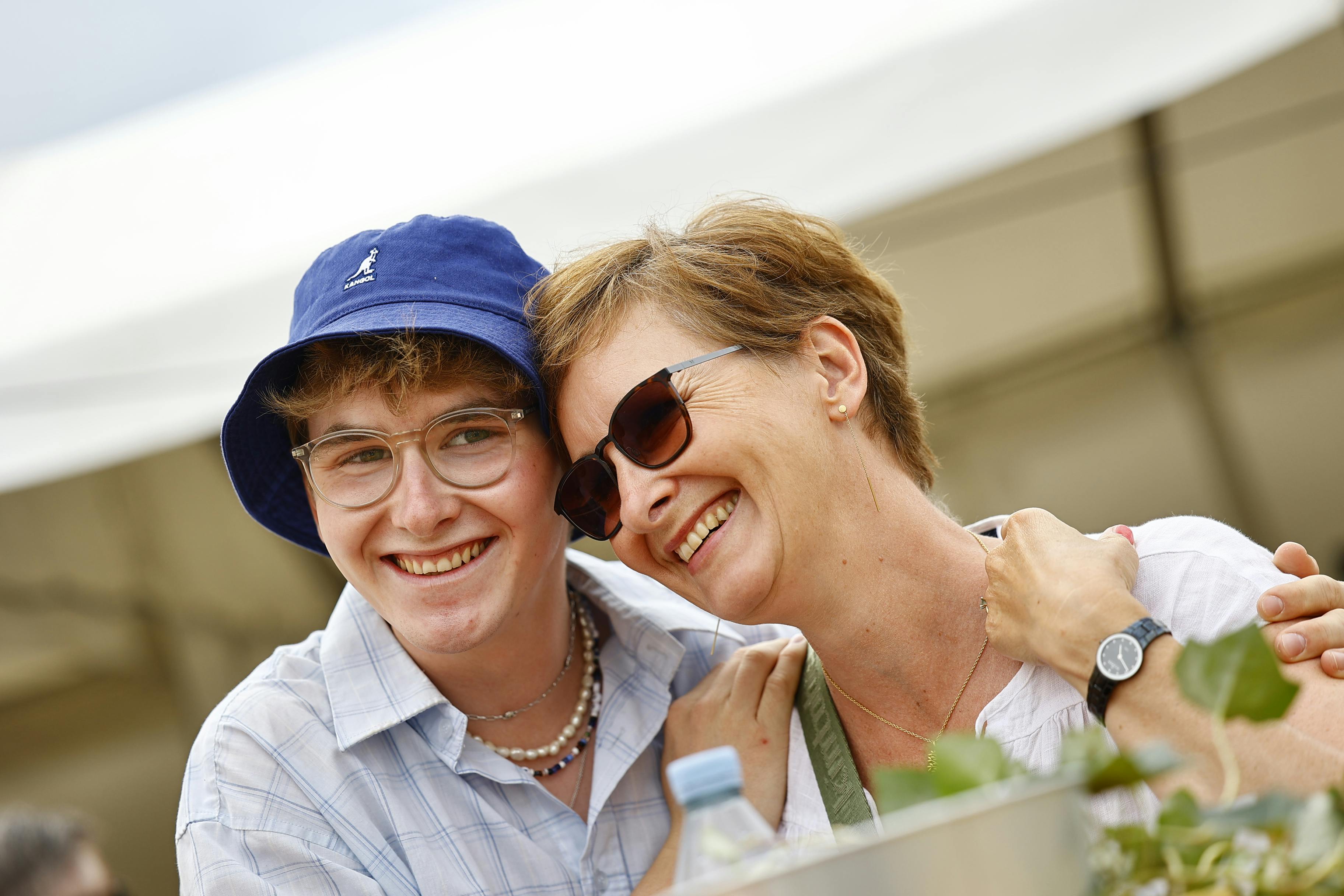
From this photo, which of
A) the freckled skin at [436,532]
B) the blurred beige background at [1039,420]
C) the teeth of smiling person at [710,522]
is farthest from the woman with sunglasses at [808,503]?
the blurred beige background at [1039,420]

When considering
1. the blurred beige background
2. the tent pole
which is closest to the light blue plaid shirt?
the blurred beige background

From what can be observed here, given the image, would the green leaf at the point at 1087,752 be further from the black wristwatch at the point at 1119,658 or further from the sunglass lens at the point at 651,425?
the sunglass lens at the point at 651,425

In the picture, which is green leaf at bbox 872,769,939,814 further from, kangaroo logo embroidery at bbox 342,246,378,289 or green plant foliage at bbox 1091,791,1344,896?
kangaroo logo embroidery at bbox 342,246,378,289

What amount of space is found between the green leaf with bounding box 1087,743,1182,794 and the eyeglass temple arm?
3.52ft

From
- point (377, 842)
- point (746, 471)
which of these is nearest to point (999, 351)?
point (746, 471)

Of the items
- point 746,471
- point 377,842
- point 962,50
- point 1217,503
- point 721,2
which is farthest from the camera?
point 1217,503

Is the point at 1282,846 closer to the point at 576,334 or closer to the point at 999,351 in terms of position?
the point at 576,334

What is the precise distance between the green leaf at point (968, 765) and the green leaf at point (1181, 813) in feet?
0.31

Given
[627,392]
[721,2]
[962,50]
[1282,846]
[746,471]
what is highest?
[721,2]

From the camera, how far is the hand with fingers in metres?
1.35

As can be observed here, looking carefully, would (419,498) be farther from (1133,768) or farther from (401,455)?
(1133,768)

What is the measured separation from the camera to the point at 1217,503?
15.5 ft

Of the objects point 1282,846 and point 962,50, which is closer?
point 1282,846

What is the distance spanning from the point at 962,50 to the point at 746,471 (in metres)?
2.31
